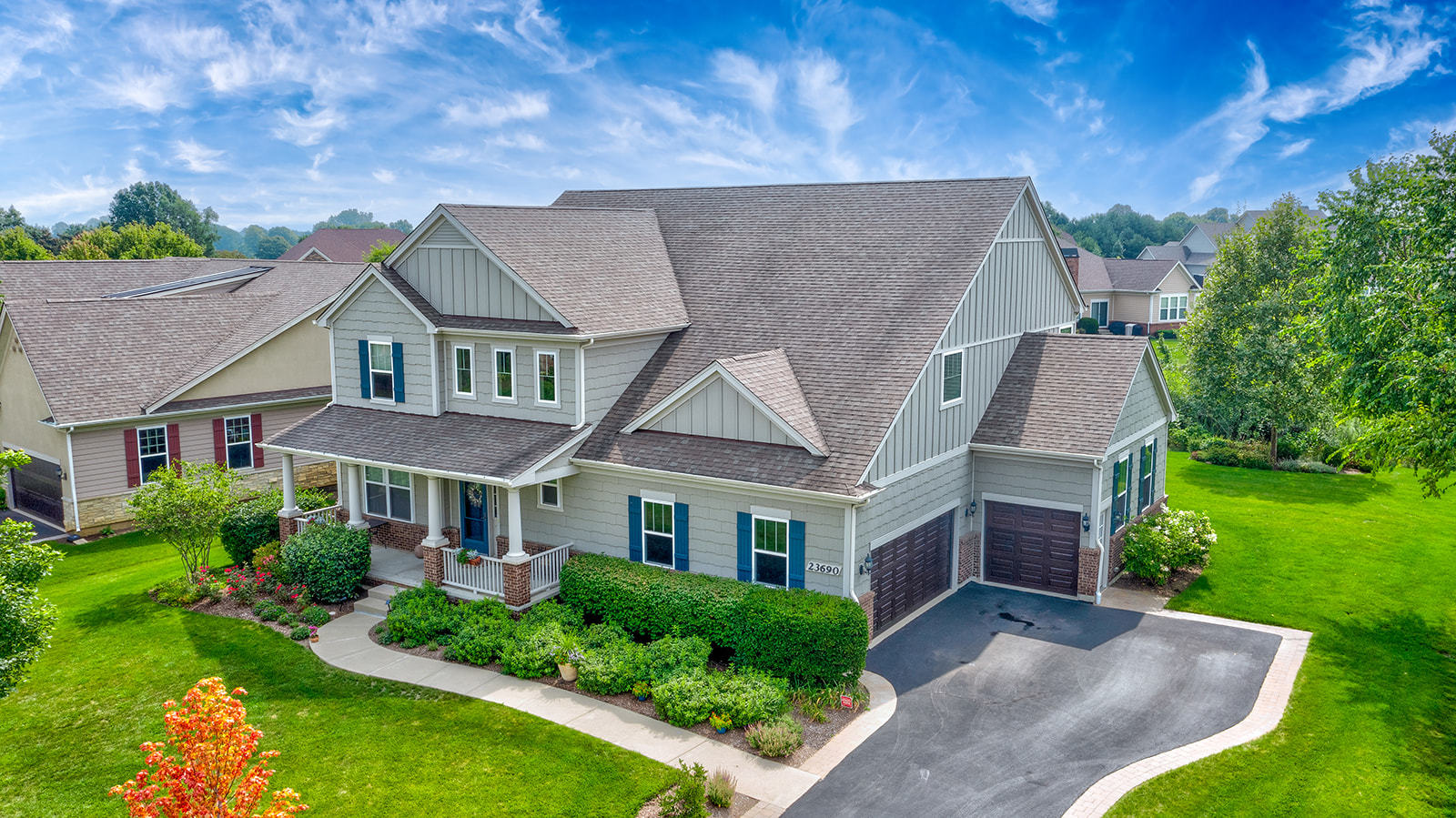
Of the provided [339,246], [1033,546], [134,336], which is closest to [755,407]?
[1033,546]

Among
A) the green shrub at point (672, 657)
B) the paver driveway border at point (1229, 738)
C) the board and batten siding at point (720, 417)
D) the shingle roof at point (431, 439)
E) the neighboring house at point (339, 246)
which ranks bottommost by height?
the paver driveway border at point (1229, 738)

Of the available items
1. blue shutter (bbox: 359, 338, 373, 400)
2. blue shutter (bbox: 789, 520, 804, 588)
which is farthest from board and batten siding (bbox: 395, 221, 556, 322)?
blue shutter (bbox: 789, 520, 804, 588)

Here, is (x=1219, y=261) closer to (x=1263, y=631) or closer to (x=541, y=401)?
(x=1263, y=631)

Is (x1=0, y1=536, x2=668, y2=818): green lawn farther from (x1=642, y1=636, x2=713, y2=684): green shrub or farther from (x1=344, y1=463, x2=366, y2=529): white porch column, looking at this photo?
(x1=344, y1=463, x2=366, y2=529): white porch column

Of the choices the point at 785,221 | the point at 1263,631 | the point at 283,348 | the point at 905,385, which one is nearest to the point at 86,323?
the point at 283,348

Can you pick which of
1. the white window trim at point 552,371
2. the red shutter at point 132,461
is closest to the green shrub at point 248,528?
the red shutter at point 132,461

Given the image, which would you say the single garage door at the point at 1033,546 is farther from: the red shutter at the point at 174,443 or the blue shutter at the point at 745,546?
the red shutter at the point at 174,443

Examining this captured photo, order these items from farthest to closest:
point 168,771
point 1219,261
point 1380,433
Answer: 1. point 1219,261
2. point 1380,433
3. point 168,771

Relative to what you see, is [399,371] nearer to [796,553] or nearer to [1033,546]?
[796,553]
